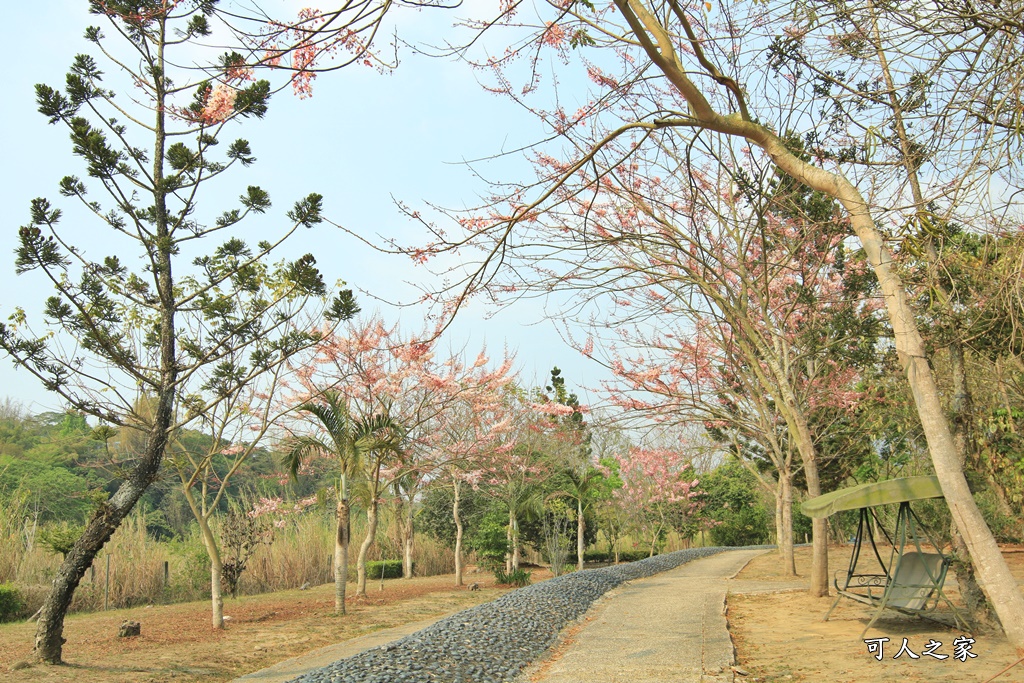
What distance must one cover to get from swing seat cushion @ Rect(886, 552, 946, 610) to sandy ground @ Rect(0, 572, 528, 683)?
21.5ft

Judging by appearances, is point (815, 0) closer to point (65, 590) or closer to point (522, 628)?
point (522, 628)

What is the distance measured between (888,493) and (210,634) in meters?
8.58

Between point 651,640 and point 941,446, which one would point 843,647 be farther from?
point 941,446

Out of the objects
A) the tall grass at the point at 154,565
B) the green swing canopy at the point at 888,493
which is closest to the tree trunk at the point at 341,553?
the tall grass at the point at 154,565

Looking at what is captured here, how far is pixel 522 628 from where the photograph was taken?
26.2 feet

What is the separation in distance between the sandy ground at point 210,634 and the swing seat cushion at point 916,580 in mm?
6548

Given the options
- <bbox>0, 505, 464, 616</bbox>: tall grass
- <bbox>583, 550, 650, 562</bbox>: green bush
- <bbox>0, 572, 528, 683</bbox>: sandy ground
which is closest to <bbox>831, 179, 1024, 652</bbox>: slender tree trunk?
<bbox>0, 572, 528, 683</bbox>: sandy ground

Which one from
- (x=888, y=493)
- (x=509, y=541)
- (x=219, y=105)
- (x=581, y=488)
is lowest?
(x=509, y=541)

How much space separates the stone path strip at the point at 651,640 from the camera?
19.5ft

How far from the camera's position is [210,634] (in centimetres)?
969

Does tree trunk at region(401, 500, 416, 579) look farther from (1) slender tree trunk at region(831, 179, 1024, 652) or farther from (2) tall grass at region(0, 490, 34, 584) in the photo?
(1) slender tree trunk at region(831, 179, 1024, 652)

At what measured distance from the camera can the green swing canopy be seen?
23.7 ft

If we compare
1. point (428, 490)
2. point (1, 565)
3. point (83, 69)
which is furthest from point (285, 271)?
point (428, 490)

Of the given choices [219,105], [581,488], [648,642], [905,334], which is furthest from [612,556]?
[905,334]
